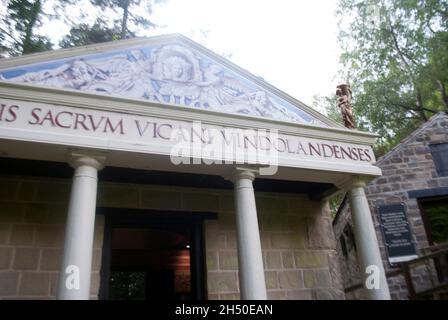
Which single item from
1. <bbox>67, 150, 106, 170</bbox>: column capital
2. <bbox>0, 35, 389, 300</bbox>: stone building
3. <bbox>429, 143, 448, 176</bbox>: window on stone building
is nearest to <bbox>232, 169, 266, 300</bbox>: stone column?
<bbox>0, 35, 389, 300</bbox>: stone building

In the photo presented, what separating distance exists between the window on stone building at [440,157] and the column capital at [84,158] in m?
8.76

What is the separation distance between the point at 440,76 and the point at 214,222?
1139 centimetres

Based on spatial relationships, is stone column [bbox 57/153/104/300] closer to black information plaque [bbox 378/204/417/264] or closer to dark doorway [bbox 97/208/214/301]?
dark doorway [bbox 97/208/214/301]

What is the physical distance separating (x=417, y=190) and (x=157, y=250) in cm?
670

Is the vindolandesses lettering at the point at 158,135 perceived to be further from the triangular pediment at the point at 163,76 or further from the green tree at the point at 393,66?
the green tree at the point at 393,66

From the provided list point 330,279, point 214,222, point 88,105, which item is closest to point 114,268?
point 214,222

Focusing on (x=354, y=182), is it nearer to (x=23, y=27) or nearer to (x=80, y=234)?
(x=80, y=234)

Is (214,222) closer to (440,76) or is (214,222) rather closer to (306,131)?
(306,131)

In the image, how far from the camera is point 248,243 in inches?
184

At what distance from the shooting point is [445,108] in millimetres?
16547

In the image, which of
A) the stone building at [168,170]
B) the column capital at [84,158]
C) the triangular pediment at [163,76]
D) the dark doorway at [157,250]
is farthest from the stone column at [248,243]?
the column capital at [84,158]

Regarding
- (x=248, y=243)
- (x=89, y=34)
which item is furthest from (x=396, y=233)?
(x=89, y=34)

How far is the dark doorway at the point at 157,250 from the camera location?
5789 mm
